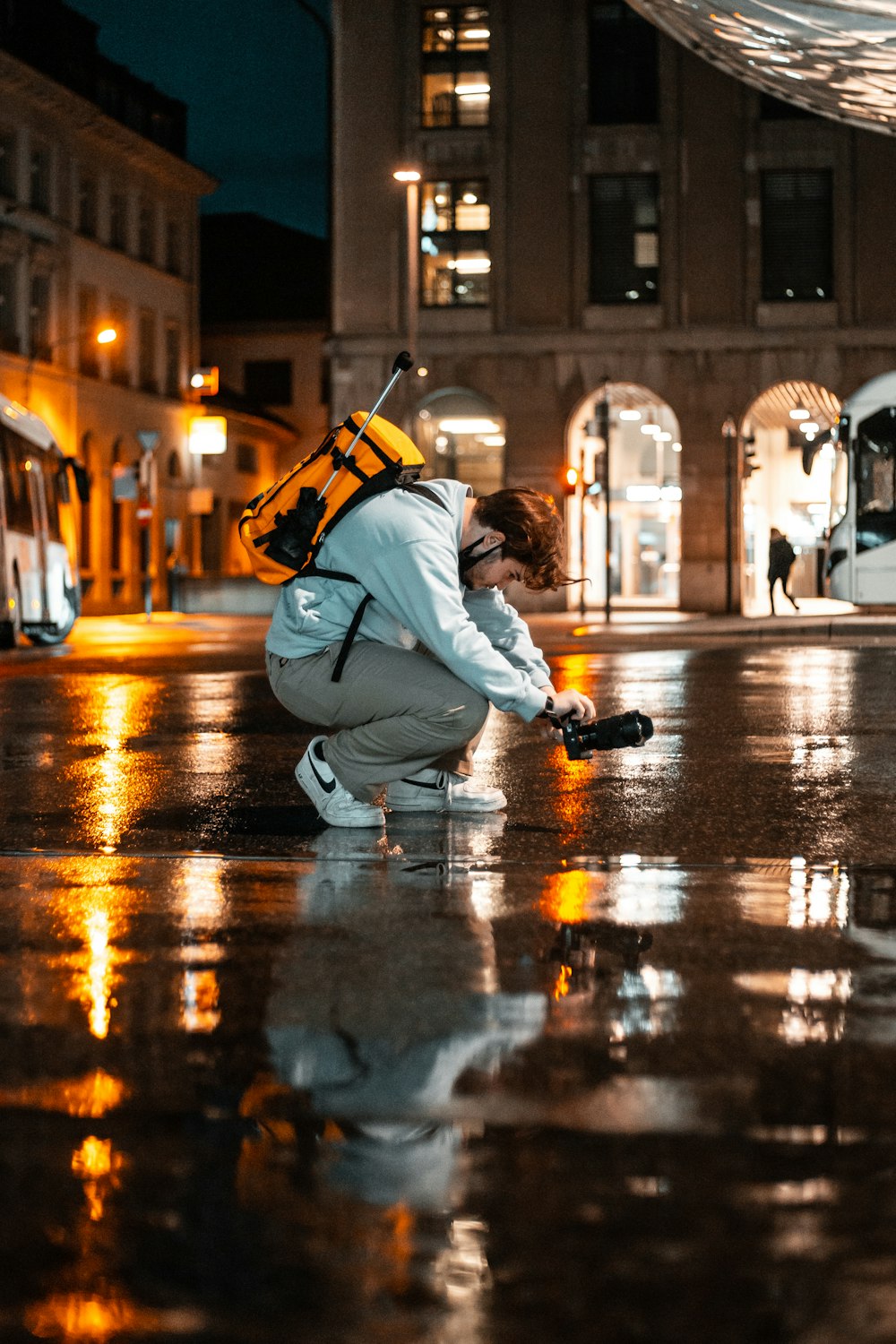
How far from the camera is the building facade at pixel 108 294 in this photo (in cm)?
5378

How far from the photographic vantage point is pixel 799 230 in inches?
1703

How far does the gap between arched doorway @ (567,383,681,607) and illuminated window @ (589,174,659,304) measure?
218cm

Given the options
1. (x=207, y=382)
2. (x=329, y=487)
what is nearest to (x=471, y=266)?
(x=207, y=382)

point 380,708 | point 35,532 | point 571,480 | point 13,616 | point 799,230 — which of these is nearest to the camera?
point 380,708

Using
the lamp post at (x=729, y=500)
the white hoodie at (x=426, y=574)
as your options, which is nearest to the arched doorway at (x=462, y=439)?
the lamp post at (x=729, y=500)

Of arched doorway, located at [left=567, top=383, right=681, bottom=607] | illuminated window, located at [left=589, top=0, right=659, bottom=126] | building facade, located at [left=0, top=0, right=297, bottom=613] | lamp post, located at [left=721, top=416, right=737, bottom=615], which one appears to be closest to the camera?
lamp post, located at [left=721, top=416, right=737, bottom=615]

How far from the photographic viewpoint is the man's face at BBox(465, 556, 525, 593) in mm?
6117

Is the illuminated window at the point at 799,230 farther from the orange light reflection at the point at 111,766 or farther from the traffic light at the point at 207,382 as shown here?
the orange light reflection at the point at 111,766

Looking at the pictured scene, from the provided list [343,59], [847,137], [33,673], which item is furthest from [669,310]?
[33,673]

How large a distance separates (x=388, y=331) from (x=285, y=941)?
132 feet

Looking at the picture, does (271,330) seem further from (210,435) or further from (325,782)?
(325,782)

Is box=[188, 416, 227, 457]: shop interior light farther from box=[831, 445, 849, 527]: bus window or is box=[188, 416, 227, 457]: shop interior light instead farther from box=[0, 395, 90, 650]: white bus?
box=[831, 445, 849, 527]: bus window

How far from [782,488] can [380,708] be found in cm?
4227

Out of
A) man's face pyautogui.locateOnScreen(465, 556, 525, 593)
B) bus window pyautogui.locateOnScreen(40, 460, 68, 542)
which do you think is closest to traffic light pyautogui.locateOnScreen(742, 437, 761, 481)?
bus window pyautogui.locateOnScreen(40, 460, 68, 542)
